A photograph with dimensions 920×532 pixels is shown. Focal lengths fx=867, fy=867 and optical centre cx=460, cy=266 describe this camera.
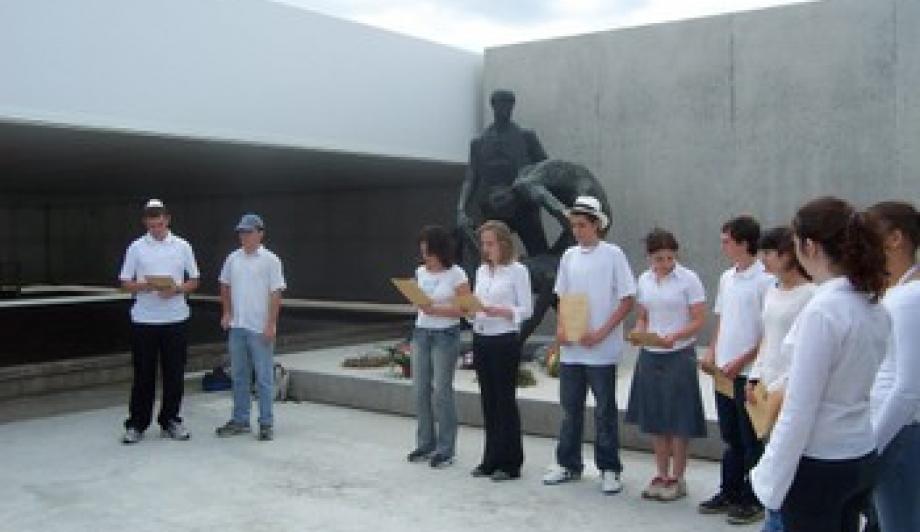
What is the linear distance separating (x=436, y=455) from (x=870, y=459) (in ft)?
10.4

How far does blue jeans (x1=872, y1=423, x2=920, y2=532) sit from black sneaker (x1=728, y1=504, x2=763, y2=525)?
1.66 metres

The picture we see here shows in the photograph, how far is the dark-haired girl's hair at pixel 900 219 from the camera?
236 centimetres

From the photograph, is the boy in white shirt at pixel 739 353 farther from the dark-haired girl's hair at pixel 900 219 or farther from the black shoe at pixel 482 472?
the dark-haired girl's hair at pixel 900 219

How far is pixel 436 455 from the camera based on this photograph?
4.98m

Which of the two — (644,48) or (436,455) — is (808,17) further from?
(436,455)

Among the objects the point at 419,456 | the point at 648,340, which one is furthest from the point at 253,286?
the point at 648,340

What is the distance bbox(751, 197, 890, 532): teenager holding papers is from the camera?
196cm

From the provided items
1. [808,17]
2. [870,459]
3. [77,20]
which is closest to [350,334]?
[77,20]

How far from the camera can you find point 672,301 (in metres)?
4.18

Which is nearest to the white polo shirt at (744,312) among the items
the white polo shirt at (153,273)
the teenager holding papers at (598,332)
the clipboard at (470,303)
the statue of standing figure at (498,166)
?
the teenager holding papers at (598,332)

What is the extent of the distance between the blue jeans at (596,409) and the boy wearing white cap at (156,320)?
2574 mm

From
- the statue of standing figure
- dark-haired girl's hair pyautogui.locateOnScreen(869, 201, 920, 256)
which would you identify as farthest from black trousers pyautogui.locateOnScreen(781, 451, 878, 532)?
the statue of standing figure

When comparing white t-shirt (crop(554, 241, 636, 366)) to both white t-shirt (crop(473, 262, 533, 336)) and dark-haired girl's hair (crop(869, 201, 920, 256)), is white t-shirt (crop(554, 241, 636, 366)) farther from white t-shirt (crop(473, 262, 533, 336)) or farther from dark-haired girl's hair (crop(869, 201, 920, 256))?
dark-haired girl's hair (crop(869, 201, 920, 256))

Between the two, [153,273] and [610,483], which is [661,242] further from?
[153,273]
